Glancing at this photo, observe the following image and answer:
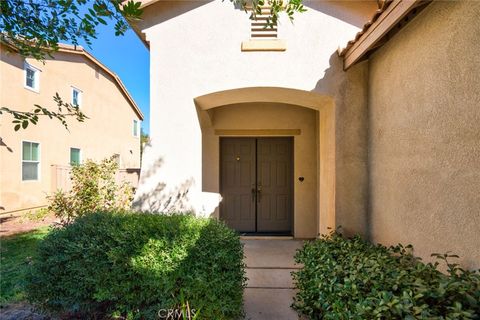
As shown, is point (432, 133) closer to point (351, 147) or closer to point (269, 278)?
point (351, 147)

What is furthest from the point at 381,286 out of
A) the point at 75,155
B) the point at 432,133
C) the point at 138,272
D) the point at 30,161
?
the point at 75,155

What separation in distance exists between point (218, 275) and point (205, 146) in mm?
4158

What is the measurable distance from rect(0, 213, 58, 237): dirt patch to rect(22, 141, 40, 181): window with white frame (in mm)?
1420

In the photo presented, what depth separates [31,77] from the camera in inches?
368

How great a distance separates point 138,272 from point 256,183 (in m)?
4.36

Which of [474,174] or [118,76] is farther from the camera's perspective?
[118,76]

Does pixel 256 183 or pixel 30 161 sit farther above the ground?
pixel 30 161

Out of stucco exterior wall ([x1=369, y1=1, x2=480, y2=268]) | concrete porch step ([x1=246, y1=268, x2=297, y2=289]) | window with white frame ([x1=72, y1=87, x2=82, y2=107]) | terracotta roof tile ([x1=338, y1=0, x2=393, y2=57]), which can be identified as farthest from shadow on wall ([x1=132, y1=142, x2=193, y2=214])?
window with white frame ([x1=72, y1=87, x2=82, y2=107])

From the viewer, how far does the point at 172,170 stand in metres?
4.44

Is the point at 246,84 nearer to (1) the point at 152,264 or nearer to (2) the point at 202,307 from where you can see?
(1) the point at 152,264

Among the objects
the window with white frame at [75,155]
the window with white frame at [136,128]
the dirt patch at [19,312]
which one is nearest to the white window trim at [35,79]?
the window with white frame at [75,155]

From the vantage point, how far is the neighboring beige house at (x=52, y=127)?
8.26 meters

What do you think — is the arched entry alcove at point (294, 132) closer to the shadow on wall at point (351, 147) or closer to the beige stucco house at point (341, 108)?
the beige stucco house at point (341, 108)

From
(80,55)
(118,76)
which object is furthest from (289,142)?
(118,76)
